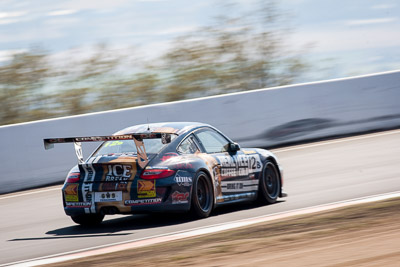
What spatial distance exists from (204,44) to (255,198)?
13235 mm

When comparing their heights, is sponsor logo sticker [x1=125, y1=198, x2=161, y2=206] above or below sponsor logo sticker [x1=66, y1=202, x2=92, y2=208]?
below

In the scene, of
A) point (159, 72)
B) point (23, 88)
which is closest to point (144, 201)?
point (23, 88)

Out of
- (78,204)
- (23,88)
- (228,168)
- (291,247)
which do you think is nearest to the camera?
(291,247)

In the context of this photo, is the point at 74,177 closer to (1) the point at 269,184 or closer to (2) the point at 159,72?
(1) the point at 269,184

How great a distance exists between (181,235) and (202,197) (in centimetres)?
126

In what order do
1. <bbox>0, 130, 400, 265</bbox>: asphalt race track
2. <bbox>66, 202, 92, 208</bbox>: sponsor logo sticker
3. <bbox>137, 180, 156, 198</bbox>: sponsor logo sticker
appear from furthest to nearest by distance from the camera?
<bbox>66, 202, 92, 208</bbox>: sponsor logo sticker, <bbox>137, 180, 156, 198</bbox>: sponsor logo sticker, <bbox>0, 130, 400, 265</bbox>: asphalt race track

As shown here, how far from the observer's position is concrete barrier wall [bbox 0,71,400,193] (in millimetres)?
14266

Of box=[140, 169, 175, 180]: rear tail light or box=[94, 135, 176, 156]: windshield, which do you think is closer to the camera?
box=[140, 169, 175, 180]: rear tail light

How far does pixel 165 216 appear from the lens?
32.1ft

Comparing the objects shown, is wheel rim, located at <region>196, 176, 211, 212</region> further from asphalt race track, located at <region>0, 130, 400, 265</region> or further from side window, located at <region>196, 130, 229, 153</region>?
side window, located at <region>196, 130, 229, 153</region>

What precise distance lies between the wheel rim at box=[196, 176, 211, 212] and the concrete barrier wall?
546 cm

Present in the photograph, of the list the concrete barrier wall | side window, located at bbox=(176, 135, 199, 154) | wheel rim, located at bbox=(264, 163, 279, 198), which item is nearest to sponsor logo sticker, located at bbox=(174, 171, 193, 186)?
side window, located at bbox=(176, 135, 199, 154)

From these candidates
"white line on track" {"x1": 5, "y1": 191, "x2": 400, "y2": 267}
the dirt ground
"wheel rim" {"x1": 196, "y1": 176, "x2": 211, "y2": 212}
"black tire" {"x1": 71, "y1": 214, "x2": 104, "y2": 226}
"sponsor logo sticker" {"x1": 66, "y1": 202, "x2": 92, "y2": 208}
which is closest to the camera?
the dirt ground

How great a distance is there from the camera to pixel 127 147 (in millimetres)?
9062
